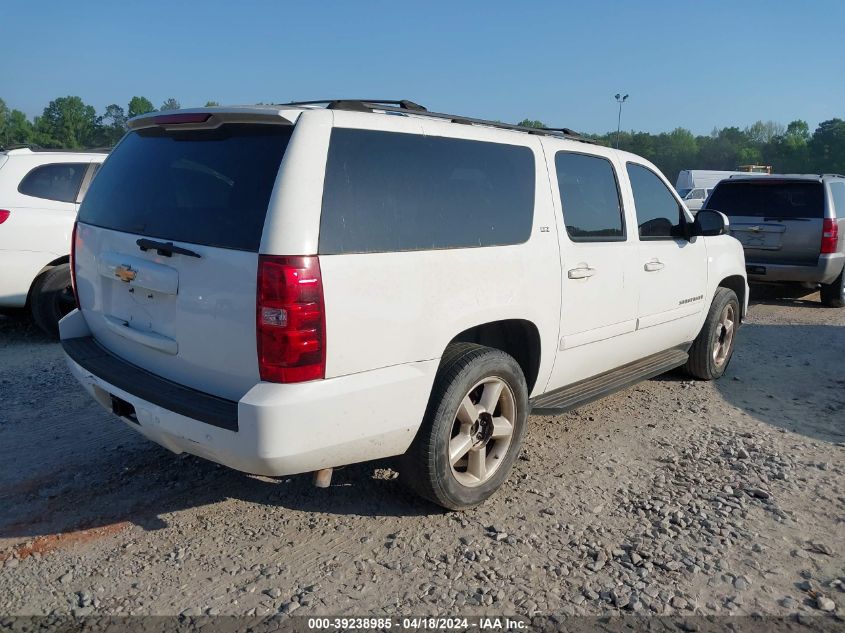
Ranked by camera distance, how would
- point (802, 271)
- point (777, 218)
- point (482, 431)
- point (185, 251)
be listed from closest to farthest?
point (185, 251)
point (482, 431)
point (802, 271)
point (777, 218)

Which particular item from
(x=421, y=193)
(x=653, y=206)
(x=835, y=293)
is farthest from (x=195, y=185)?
→ (x=835, y=293)

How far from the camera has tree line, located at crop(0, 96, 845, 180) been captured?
83312 millimetres

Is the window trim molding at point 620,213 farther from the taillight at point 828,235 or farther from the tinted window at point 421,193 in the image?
the taillight at point 828,235

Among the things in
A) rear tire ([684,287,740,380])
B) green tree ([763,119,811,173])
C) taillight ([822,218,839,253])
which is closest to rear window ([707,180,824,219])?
taillight ([822,218,839,253])

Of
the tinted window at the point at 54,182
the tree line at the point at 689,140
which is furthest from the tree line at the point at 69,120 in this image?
the tinted window at the point at 54,182

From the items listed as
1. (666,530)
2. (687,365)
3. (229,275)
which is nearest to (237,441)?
(229,275)

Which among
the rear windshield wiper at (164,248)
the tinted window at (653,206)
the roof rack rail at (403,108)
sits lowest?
the rear windshield wiper at (164,248)

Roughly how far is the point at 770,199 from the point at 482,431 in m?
7.75

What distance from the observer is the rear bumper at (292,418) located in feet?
8.80

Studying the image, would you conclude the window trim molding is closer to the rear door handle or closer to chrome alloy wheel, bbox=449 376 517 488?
the rear door handle

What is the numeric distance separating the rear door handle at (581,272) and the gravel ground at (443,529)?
3.77 feet

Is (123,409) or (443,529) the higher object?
(123,409)

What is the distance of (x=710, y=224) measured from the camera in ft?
16.5

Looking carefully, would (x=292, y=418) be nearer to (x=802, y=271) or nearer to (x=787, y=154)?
(x=802, y=271)
